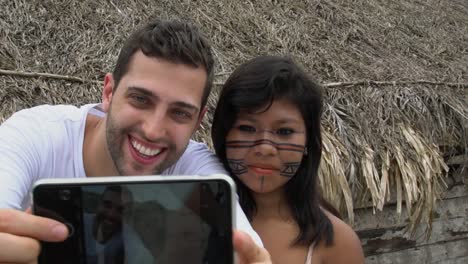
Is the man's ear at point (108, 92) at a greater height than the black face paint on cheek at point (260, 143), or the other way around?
the man's ear at point (108, 92)

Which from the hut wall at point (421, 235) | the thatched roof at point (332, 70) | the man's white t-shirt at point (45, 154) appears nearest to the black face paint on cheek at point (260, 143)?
Result: the man's white t-shirt at point (45, 154)

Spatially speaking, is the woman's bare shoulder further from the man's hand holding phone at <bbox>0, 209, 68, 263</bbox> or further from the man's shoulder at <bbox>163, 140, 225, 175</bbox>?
the man's hand holding phone at <bbox>0, 209, 68, 263</bbox>

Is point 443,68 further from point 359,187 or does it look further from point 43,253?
point 43,253

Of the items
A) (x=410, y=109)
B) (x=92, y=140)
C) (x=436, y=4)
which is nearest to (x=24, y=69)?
(x=92, y=140)

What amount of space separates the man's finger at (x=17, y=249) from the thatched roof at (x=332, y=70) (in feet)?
4.66

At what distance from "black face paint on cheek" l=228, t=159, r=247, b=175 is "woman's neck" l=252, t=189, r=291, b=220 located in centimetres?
12

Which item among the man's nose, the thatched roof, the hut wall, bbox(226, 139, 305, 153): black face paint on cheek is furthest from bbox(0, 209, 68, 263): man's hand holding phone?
the hut wall

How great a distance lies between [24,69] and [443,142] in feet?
8.48

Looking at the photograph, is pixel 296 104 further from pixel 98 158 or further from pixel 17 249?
pixel 17 249

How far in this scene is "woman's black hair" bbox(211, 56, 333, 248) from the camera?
1.46m

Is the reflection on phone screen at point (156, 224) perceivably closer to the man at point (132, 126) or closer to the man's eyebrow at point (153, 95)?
the man at point (132, 126)

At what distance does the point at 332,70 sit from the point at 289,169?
5.76 ft

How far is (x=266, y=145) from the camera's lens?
142 cm

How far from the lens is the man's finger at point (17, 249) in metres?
0.68
